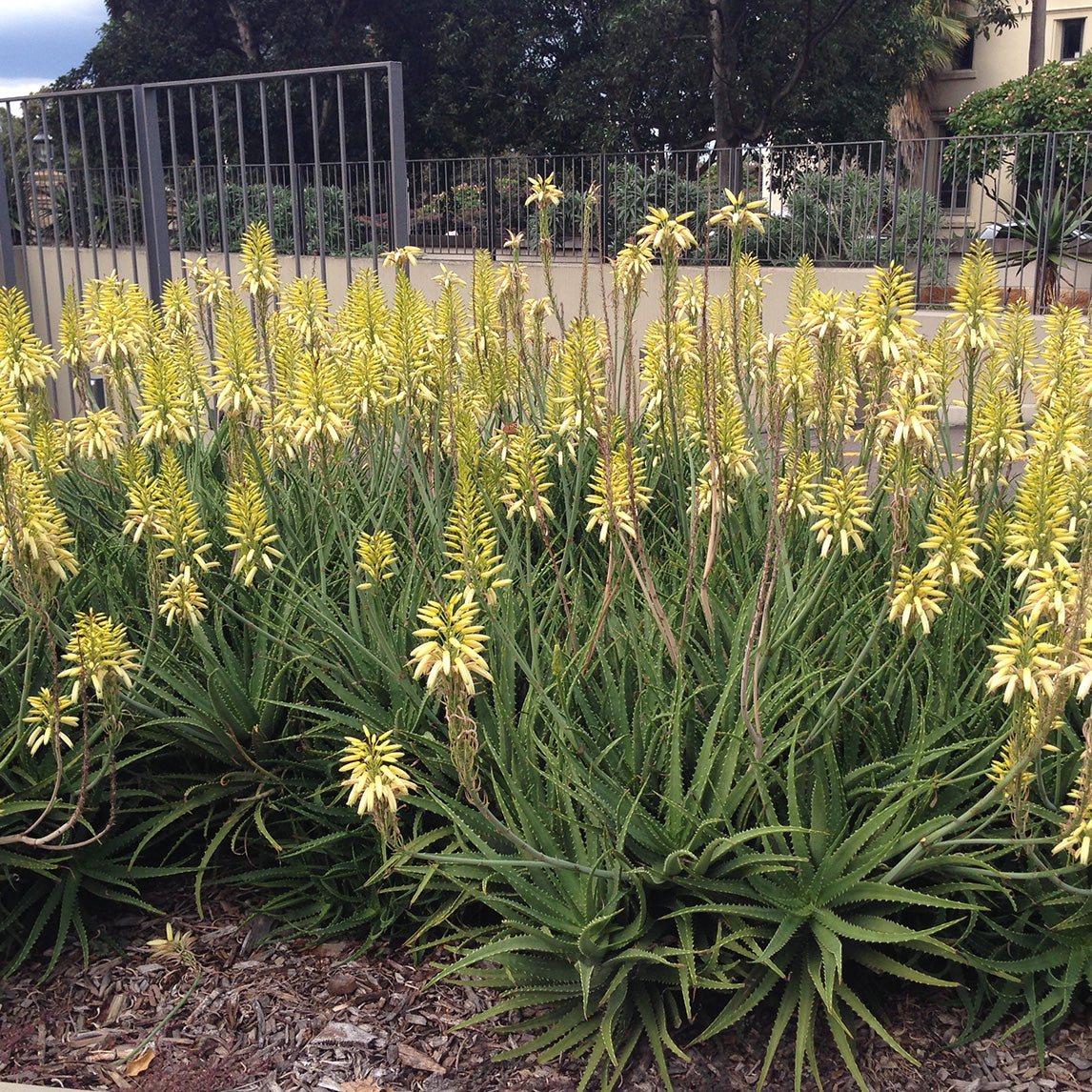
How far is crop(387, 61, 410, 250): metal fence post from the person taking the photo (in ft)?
19.0

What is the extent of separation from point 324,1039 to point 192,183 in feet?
61.8

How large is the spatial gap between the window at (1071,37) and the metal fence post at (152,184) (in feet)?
109

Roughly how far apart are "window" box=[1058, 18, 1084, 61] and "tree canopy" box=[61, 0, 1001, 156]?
9.95 meters

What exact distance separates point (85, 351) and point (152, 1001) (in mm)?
1981

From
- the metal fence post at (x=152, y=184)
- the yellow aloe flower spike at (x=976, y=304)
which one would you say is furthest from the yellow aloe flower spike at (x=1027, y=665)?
the metal fence post at (x=152, y=184)

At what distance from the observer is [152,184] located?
23.6 ft

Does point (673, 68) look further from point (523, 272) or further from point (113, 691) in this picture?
point (113, 691)

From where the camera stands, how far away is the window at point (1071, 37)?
33.6 m

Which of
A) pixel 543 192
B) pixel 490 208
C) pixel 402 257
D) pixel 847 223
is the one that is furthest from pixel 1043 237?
pixel 402 257

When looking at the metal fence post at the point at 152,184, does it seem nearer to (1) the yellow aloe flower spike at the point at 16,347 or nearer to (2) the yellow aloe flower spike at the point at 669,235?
(1) the yellow aloe flower spike at the point at 16,347

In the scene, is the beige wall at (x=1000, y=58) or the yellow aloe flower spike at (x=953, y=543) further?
the beige wall at (x=1000, y=58)

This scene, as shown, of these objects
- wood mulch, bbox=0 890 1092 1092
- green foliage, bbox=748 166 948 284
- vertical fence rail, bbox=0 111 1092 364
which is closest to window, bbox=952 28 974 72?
vertical fence rail, bbox=0 111 1092 364

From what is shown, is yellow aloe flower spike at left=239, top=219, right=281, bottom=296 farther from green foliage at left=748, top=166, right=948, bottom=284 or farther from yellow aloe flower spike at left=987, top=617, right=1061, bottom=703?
green foliage at left=748, top=166, right=948, bottom=284

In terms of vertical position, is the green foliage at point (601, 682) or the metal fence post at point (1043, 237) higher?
the metal fence post at point (1043, 237)
